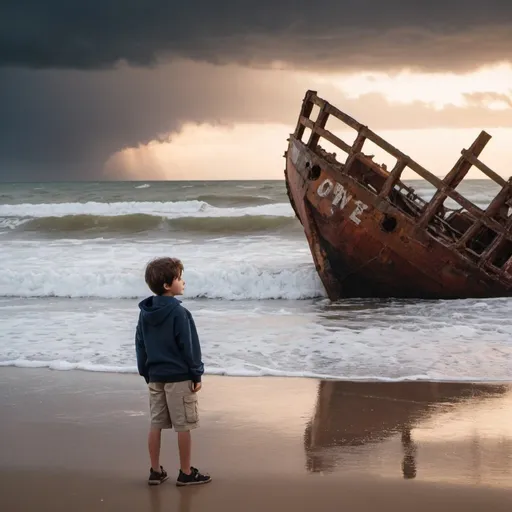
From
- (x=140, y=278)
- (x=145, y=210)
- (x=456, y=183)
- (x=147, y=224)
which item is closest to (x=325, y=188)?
(x=456, y=183)

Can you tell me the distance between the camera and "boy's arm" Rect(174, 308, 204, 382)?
403 centimetres

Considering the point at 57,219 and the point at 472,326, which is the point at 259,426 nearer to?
the point at 472,326

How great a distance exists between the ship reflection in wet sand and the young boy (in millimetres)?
883

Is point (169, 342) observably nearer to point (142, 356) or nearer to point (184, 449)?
Result: point (142, 356)

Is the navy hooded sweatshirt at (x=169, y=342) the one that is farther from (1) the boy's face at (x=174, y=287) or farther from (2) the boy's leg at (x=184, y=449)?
(2) the boy's leg at (x=184, y=449)

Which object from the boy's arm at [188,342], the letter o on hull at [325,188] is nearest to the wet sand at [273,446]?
the boy's arm at [188,342]

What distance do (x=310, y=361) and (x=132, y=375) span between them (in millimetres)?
1805

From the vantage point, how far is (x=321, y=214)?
11.6 metres

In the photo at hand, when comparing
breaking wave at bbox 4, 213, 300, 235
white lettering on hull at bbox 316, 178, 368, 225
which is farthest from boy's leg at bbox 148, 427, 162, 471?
breaking wave at bbox 4, 213, 300, 235

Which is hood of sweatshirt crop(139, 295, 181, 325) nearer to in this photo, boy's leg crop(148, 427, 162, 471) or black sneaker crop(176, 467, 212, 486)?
boy's leg crop(148, 427, 162, 471)

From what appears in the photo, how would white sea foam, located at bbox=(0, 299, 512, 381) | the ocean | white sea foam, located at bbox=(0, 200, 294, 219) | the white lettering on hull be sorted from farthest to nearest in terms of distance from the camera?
1. white sea foam, located at bbox=(0, 200, 294, 219)
2. the white lettering on hull
3. the ocean
4. white sea foam, located at bbox=(0, 299, 512, 381)

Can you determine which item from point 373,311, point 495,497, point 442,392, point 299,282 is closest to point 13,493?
point 495,497

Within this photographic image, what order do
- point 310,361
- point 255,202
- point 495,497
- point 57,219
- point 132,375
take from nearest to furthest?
point 495,497 → point 132,375 → point 310,361 → point 57,219 → point 255,202

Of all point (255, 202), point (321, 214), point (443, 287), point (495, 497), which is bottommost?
point (495, 497)
